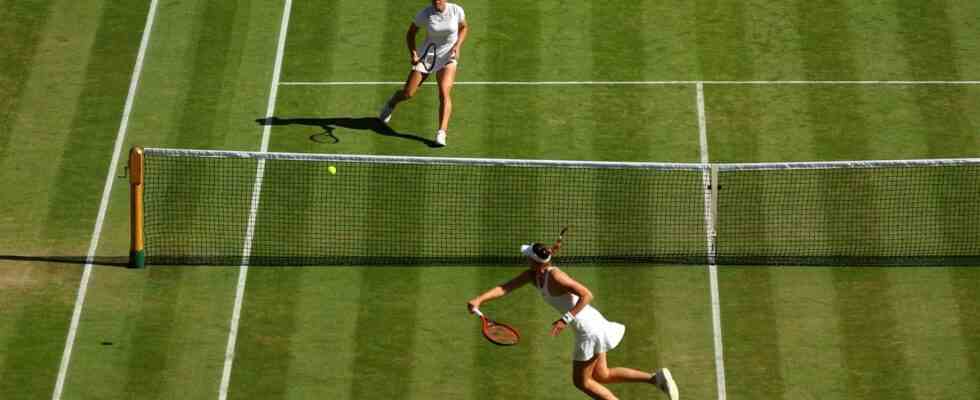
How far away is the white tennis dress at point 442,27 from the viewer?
2712cm

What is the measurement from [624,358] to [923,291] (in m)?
4.04

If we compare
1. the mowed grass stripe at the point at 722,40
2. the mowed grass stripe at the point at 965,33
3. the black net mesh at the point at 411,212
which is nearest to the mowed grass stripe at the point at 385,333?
the black net mesh at the point at 411,212

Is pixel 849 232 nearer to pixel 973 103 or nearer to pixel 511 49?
pixel 973 103

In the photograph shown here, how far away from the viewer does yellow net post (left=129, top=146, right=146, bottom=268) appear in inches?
950

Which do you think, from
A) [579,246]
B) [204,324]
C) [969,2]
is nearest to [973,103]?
[969,2]

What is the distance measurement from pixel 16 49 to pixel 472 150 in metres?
7.51

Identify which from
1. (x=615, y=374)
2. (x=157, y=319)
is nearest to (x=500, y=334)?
(x=615, y=374)

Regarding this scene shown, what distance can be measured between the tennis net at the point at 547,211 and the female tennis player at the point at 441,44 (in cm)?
116

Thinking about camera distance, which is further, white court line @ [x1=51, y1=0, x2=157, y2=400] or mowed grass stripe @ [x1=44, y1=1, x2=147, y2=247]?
mowed grass stripe @ [x1=44, y1=1, x2=147, y2=247]

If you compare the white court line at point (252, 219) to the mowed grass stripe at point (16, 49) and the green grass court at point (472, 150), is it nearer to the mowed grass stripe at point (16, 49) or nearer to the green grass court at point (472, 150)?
the green grass court at point (472, 150)

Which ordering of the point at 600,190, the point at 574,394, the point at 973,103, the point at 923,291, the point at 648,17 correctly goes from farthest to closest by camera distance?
the point at 648,17
the point at 973,103
the point at 600,190
the point at 923,291
the point at 574,394

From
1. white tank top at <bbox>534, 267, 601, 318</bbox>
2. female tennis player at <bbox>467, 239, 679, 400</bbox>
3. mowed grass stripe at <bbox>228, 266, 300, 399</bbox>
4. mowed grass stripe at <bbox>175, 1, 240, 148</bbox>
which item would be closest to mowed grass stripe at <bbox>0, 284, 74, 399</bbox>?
mowed grass stripe at <bbox>228, 266, 300, 399</bbox>

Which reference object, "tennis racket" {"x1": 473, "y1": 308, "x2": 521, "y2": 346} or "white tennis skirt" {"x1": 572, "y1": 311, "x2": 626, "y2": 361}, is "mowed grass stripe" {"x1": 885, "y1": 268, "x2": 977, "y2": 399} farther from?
"tennis racket" {"x1": 473, "y1": 308, "x2": 521, "y2": 346}

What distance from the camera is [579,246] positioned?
83.8ft
